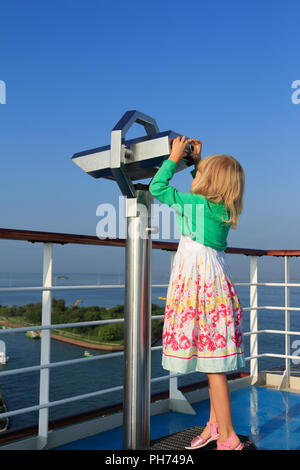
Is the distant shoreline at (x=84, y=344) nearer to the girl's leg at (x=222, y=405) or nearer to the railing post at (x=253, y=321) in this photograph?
the railing post at (x=253, y=321)

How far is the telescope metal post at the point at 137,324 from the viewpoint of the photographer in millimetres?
1256

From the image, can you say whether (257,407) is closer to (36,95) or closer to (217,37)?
(217,37)

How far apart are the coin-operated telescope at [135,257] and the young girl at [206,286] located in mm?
74

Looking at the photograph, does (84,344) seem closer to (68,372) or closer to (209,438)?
(68,372)

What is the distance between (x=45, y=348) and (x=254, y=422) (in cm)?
113

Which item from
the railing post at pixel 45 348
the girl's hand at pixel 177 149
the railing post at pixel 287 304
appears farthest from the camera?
the railing post at pixel 287 304

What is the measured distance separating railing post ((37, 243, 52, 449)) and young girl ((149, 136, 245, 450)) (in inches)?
26.4

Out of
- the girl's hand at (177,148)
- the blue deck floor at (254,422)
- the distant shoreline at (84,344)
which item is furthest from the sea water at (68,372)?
the girl's hand at (177,148)

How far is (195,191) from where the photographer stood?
128cm

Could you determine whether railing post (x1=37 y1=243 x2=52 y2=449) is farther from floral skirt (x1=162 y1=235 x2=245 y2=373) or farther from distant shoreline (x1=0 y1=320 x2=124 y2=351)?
distant shoreline (x1=0 y1=320 x2=124 y2=351)

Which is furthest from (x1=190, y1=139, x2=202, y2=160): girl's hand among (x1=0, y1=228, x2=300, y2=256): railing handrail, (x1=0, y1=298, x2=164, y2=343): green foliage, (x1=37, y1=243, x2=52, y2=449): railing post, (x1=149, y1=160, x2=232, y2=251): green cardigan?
(x1=0, y1=298, x2=164, y2=343): green foliage

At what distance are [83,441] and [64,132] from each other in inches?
736

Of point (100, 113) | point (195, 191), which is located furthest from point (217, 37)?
point (195, 191)
